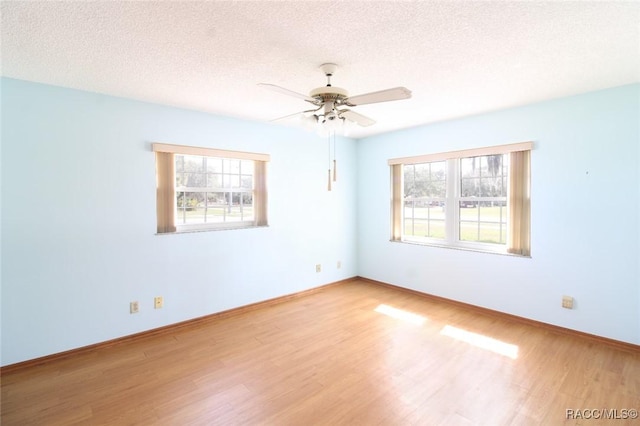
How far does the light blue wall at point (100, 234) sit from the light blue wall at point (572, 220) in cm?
270

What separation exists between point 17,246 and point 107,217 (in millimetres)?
680

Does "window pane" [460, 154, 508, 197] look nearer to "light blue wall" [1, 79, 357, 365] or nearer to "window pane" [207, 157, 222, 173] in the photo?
"light blue wall" [1, 79, 357, 365]

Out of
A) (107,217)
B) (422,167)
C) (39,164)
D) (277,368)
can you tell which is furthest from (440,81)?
(39,164)

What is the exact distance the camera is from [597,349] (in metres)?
2.93

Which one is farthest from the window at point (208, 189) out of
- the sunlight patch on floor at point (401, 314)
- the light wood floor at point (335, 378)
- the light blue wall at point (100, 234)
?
the sunlight patch on floor at point (401, 314)

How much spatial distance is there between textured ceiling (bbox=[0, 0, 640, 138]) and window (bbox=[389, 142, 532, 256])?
0.94 metres

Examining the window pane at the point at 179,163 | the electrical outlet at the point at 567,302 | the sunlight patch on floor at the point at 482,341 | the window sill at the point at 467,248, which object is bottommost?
the sunlight patch on floor at the point at 482,341

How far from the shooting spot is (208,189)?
3809 millimetres

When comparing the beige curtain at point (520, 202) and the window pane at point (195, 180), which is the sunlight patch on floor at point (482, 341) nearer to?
the beige curtain at point (520, 202)

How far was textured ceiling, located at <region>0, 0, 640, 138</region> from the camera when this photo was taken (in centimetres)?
170

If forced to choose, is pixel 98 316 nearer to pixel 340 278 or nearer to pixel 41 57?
pixel 41 57

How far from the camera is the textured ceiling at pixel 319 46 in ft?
5.57

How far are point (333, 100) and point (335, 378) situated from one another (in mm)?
2169

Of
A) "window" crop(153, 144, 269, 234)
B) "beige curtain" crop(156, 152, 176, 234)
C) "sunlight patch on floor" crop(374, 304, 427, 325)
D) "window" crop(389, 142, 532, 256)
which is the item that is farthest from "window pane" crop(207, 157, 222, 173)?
"sunlight patch on floor" crop(374, 304, 427, 325)
